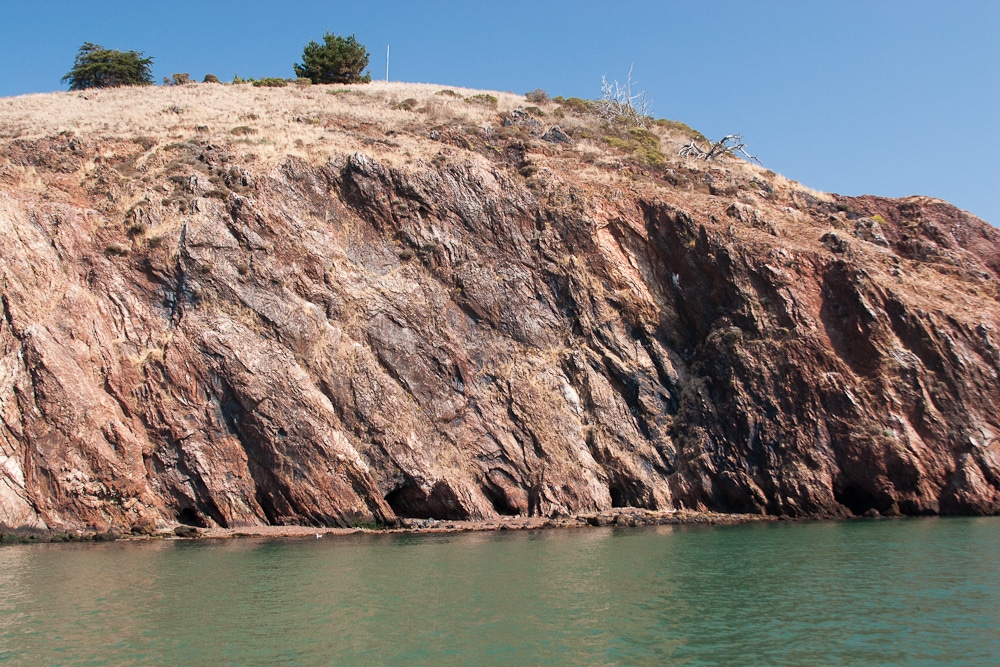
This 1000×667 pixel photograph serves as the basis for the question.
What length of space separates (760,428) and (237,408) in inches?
1006

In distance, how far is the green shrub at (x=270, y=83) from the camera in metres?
72.9

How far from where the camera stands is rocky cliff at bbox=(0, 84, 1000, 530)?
107ft

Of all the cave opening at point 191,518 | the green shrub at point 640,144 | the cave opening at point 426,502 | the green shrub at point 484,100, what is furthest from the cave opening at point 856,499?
the green shrub at point 484,100

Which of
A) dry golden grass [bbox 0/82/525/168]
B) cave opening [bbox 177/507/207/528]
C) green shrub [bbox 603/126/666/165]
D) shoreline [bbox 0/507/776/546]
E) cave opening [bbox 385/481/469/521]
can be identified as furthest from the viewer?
green shrub [bbox 603/126/666/165]

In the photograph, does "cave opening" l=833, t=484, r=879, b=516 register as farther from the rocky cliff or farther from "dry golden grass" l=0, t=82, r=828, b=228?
"dry golden grass" l=0, t=82, r=828, b=228

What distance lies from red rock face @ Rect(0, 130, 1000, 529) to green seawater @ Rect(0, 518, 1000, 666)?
6.50 meters

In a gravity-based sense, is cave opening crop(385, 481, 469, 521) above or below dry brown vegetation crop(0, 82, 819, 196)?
below

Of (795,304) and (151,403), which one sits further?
(795,304)

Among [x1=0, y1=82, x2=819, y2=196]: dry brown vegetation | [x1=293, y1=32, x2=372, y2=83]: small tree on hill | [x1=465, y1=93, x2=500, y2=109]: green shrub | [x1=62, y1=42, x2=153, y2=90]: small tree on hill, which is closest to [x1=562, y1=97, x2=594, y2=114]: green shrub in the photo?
[x1=0, y1=82, x2=819, y2=196]: dry brown vegetation

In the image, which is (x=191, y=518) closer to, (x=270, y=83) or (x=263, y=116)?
(x=263, y=116)

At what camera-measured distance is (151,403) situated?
32.9 meters

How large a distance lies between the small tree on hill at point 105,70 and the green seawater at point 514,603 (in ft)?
207

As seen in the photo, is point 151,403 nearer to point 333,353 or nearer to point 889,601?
point 333,353

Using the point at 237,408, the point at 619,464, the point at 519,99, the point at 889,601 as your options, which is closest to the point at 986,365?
the point at 619,464
